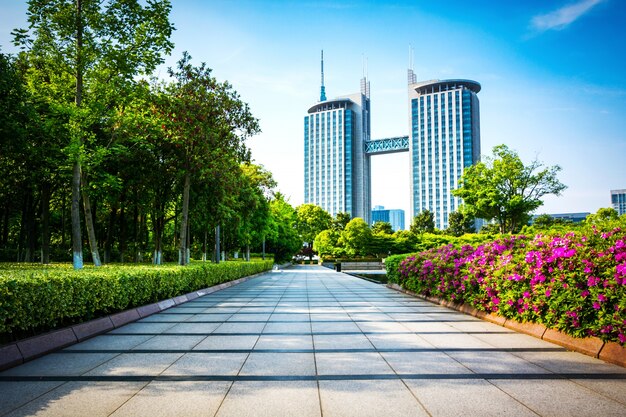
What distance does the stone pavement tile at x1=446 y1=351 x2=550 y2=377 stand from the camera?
477 cm

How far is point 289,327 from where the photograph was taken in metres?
7.86

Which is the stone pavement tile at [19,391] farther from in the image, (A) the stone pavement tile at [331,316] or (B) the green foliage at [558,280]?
(B) the green foliage at [558,280]

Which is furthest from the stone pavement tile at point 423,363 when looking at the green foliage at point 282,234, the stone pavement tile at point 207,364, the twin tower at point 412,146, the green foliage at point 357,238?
the twin tower at point 412,146

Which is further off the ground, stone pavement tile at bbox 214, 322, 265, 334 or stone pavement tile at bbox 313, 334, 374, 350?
stone pavement tile at bbox 313, 334, 374, 350

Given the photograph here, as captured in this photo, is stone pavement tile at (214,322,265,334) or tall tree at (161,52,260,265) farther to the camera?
tall tree at (161,52,260,265)

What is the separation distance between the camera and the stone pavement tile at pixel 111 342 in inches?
241

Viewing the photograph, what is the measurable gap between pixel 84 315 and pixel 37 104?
45.7 ft

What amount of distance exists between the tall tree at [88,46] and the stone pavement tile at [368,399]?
12.0 metres

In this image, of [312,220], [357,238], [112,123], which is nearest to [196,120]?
[112,123]

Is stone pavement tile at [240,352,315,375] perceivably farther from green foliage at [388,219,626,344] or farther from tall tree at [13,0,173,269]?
tall tree at [13,0,173,269]

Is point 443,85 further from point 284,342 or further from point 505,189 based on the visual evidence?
point 284,342

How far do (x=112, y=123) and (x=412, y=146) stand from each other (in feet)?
427

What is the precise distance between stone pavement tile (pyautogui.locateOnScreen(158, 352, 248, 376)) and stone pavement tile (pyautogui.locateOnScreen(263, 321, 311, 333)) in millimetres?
1893

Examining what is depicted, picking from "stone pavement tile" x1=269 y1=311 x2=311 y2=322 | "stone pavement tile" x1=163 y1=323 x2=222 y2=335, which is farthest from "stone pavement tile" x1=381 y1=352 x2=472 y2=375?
"stone pavement tile" x1=163 y1=323 x2=222 y2=335
